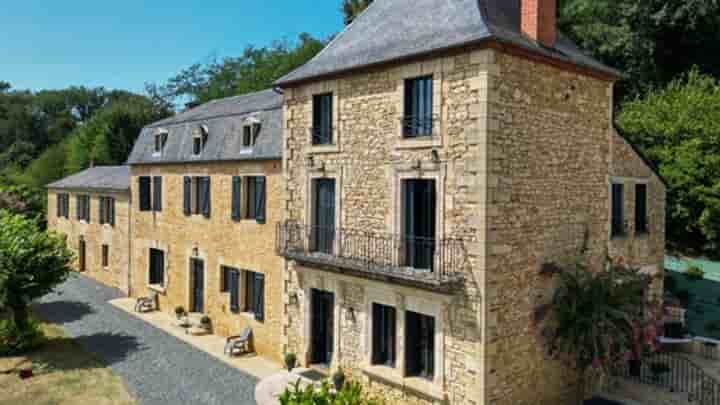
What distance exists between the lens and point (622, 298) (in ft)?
34.6

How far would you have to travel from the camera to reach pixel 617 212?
46.1 ft

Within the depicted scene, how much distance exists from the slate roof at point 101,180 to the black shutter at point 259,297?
1123 cm

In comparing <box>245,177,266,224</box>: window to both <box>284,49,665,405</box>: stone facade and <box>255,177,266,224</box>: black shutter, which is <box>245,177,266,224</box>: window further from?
<box>284,49,665,405</box>: stone facade

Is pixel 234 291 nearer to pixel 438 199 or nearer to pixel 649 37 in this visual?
pixel 438 199

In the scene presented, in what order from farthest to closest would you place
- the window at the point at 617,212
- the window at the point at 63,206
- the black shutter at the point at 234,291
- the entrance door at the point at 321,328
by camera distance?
the window at the point at 63,206, the black shutter at the point at 234,291, the window at the point at 617,212, the entrance door at the point at 321,328

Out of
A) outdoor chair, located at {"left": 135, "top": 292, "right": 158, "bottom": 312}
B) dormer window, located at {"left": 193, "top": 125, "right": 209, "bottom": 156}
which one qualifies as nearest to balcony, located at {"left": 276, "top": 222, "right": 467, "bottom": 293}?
dormer window, located at {"left": 193, "top": 125, "right": 209, "bottom": 156}

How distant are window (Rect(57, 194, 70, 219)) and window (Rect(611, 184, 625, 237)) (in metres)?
29.9

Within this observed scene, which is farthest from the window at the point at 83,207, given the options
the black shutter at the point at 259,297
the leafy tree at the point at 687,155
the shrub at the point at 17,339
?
the leafy tree at the point at 687,155

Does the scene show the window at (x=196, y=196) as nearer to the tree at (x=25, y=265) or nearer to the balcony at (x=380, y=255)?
the tree at (x=25, y=265)

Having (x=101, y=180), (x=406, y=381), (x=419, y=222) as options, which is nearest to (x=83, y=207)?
(x=101, y=180)

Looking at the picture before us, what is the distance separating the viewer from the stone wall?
1505 cm

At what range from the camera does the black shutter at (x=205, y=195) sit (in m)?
17.9

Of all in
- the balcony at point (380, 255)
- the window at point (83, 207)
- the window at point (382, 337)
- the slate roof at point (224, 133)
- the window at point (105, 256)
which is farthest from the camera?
the window at point (83, 207)

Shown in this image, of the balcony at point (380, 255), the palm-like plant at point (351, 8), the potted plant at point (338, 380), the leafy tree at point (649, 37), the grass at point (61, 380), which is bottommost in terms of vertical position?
the grass at point (61, 380)
